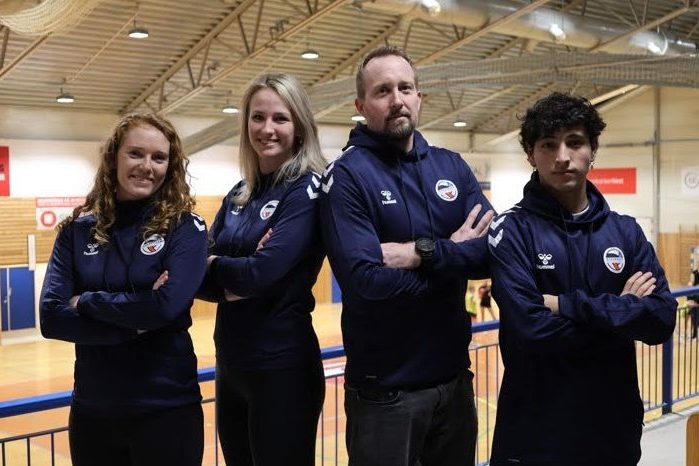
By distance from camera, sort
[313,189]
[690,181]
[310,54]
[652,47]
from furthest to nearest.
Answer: [690,181]
[652,47]
[310,54]
[313,189]

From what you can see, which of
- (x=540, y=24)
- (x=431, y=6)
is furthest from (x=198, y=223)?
(x=540, y=24)

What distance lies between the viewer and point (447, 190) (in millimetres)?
2826

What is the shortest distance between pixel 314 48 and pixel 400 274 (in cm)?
1496

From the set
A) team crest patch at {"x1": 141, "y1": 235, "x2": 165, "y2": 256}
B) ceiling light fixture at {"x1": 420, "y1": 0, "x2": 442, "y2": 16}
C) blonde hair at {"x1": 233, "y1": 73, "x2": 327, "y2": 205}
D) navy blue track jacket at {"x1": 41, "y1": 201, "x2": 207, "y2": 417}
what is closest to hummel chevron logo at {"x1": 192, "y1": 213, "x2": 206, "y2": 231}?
navy blue track jacket at {"x1": 41, "y1": 201, "x2": 207, "y2": 417}

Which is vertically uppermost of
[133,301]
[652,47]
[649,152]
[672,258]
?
[652,47]

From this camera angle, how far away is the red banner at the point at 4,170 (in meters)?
16.6

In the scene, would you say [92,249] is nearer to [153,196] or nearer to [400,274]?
[153,196]

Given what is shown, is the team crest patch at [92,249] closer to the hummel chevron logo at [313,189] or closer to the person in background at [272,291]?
the person in background at [272,291]

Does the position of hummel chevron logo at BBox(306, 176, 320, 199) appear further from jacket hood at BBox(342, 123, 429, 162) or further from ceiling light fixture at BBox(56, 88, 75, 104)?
ceiling light fixture at BBox(56, 88, 75, 104)

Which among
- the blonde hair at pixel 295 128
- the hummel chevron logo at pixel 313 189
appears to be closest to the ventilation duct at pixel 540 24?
the blonde hair at pixel 295 128

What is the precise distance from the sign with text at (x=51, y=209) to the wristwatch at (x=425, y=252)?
623 inches

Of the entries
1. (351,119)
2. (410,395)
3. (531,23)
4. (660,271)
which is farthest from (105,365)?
(351,119)

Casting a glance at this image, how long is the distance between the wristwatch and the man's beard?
40cm

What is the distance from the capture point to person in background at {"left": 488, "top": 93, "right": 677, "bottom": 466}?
2.54 metres
